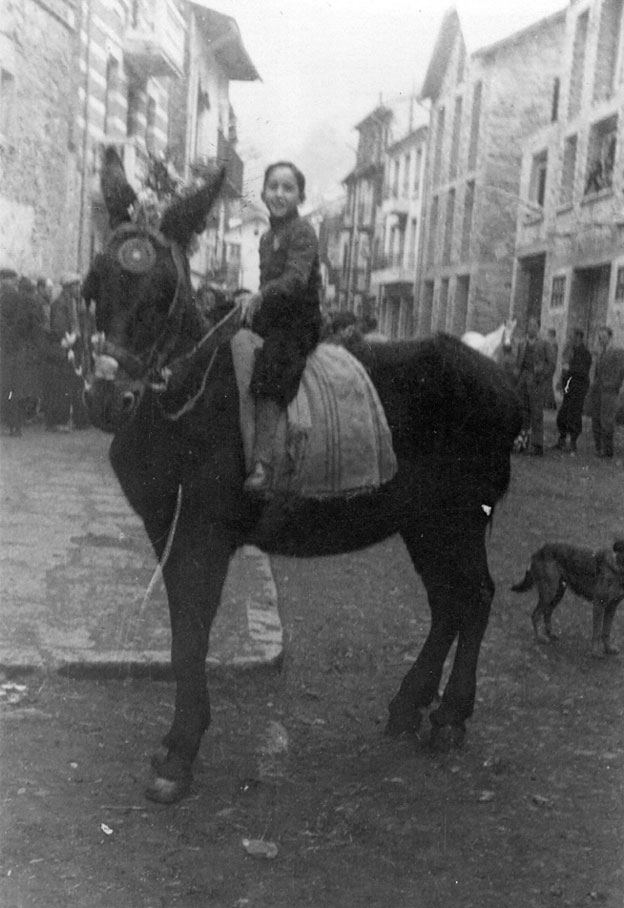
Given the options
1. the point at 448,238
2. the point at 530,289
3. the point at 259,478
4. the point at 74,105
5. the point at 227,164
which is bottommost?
the point at 259,478

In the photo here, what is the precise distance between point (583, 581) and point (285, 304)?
9.88 feet

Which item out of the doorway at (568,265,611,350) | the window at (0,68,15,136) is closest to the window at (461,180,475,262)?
the doorway at (568,265,611,350)

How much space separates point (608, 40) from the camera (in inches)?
591

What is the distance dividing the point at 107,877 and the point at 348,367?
2043mm

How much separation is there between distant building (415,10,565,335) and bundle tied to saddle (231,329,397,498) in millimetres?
6252

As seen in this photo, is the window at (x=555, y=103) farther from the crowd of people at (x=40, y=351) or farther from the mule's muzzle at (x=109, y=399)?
the mule's muzzle at (x=109, y=399)

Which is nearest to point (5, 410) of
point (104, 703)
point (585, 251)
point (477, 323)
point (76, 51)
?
point (76, 51)

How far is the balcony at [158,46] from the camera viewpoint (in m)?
6.84

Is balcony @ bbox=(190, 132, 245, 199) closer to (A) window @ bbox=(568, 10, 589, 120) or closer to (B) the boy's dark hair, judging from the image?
(B) the boy's dark hair

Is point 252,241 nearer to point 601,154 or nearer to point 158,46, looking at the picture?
point 158,46

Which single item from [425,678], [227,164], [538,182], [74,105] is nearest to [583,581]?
[425,678]

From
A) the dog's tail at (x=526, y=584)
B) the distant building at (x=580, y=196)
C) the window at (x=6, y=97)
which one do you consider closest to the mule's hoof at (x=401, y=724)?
the dog's tail at (x=526, y=584)

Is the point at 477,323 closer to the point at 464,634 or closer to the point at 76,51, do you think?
the point at 76,51

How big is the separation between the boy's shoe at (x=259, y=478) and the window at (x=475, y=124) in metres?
8.25
